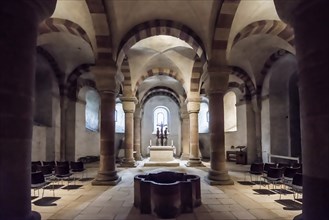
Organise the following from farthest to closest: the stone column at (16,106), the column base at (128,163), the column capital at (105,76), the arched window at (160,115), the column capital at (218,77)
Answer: the arched window at (160,115) → the column base at (128,163) → the column capital at (105,76) → the column capital at (218,77) → the stone column at (16,106)

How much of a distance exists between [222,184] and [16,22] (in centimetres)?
769

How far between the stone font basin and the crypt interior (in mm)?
234

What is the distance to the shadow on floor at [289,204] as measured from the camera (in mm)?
5891

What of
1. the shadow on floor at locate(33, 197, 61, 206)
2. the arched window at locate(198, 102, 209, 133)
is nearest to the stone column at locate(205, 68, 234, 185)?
the shadow on floor at locate(33, 197, 61, 206)

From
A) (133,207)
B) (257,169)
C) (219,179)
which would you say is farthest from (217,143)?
(133,207)

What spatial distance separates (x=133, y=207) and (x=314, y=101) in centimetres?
467

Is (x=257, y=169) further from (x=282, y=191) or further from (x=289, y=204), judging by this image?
(x=289, y=204)

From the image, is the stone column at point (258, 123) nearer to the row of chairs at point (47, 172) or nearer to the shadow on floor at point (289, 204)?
the shadow on floor at point (289, 204)

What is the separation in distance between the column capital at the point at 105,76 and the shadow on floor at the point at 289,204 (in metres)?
6.02

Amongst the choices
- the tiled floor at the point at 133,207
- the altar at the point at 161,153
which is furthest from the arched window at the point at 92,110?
the tiled floor at the point at 133,207

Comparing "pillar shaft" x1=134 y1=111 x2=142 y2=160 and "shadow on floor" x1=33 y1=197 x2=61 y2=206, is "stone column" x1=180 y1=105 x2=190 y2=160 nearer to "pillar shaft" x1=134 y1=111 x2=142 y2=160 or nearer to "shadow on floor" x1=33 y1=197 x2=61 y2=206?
"pillar shaft" x1=134 y1=111 x2=142 y2=160

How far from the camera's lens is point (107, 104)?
9328mm

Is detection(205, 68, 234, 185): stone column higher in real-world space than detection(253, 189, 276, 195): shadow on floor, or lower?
higher

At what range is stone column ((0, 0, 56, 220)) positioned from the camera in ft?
8.30
